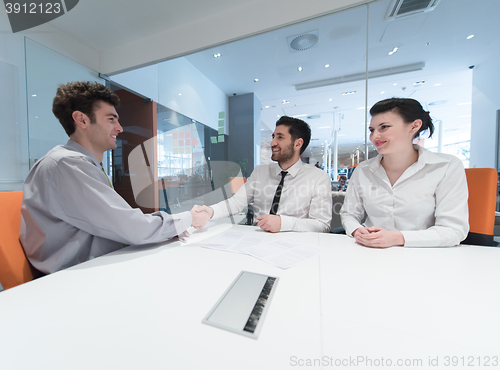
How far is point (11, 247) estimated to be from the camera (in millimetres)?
802

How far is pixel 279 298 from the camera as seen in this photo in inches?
21.8

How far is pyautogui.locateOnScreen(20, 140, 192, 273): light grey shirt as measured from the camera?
848 mm

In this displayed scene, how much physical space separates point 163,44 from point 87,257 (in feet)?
12.1

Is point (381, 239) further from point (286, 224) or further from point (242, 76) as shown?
point (242, 76)

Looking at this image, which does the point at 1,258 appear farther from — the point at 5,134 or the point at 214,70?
the point at 214,70

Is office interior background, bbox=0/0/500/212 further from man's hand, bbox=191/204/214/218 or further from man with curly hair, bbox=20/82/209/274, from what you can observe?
man with curly hair, bbox=20/82/209/274

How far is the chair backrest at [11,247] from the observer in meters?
0.77

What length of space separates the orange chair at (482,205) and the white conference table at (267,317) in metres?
0.53

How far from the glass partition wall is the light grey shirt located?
165 cm

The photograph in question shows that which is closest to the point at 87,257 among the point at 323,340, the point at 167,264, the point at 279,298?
the point at 167,264

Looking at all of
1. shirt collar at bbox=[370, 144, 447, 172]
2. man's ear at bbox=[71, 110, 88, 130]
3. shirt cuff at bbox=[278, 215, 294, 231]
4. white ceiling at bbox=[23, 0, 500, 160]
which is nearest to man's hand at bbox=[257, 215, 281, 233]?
shirt cuff at bbox=[278, 215, 294, 231]

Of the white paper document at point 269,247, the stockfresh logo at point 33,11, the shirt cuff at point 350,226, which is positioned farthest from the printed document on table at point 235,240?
the stockfresh logo at point 33,11

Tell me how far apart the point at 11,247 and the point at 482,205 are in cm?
222

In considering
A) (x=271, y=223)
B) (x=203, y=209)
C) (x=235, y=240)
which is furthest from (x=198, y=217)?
(x=271, y=223)
